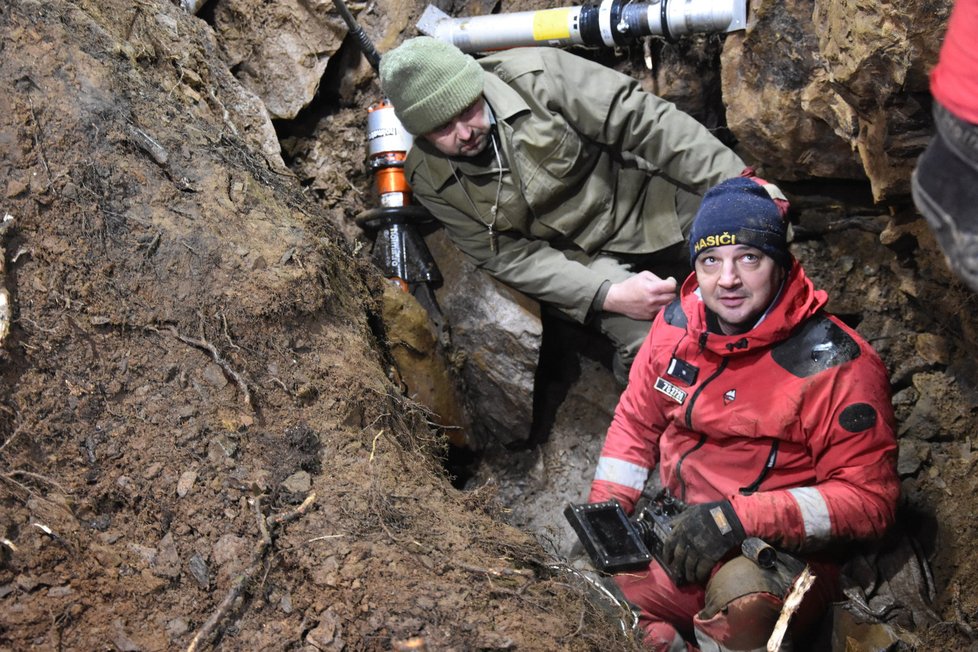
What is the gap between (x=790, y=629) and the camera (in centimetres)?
289

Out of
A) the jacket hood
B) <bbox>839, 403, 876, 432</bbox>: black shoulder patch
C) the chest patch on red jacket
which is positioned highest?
the jacket hood

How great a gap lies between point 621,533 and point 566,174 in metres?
1.89

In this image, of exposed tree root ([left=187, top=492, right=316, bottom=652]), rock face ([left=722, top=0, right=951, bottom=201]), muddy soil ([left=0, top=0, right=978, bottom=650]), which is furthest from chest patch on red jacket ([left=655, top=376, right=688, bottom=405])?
exposed tree root ([left=187, top=492, right=316, bottom=652])

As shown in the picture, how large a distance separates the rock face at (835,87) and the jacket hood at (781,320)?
688 mm

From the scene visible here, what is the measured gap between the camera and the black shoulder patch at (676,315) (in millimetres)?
3218

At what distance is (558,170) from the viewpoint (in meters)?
3.96

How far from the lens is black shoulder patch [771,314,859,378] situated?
109 inches

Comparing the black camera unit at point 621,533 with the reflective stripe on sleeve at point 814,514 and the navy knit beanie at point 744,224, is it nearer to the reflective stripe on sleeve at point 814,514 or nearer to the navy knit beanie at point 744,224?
the reflective stripe on sleeve at point 814,514

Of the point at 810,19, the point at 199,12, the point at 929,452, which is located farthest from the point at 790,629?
the point at 199,12

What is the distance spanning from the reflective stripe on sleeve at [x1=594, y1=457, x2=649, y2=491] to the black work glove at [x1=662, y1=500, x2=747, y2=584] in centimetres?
42

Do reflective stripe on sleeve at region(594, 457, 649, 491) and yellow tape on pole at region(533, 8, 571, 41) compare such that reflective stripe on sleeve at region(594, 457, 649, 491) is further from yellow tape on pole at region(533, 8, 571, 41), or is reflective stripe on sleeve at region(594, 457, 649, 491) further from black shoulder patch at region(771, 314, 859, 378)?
yellow tape on pole at region(533, 8, 571, 41)

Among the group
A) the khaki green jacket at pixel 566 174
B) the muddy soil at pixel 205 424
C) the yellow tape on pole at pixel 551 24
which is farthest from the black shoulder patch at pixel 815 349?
the yellow tape on pole at pixel 551 24

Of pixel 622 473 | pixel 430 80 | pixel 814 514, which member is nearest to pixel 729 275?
pixel 814 514

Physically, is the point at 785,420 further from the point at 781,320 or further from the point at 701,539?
the point at 701,539
